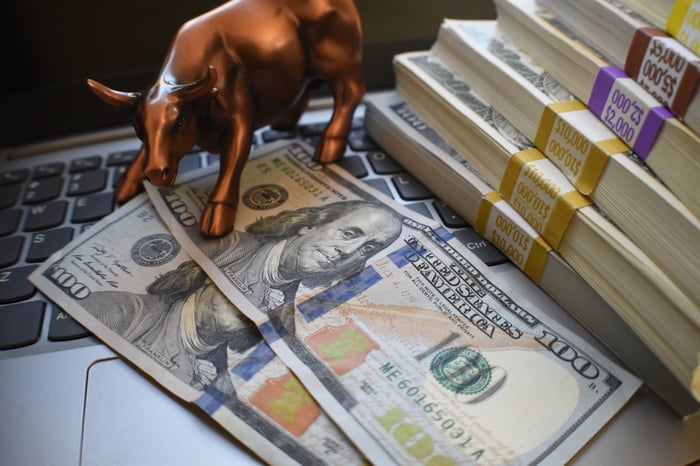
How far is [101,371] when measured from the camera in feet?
1.38

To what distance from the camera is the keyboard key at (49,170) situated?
605mm

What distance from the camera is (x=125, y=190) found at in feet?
1.84

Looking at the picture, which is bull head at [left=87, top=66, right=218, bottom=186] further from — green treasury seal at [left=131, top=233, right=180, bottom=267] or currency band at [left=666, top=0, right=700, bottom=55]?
currency band at [left=666, top=0, right=700, bottom=55]

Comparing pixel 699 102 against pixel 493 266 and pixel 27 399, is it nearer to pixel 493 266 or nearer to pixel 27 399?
pixel 493 266

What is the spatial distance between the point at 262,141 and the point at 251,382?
330mm

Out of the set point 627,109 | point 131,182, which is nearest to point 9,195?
point 131,182

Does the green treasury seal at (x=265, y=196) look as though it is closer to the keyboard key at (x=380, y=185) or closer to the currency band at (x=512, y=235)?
the keyboard key at (x=380, y=185)

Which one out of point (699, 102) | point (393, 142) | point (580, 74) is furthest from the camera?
point (393, 142)

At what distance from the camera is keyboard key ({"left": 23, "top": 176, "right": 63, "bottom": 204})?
575mm

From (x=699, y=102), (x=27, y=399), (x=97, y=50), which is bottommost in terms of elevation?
(x=27, y=399)

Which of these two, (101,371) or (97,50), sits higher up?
(97,50)

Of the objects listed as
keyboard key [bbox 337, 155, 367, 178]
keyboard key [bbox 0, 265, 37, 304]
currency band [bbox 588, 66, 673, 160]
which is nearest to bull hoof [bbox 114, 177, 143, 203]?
keyboard key [bbox 0, 265, 37, 304]

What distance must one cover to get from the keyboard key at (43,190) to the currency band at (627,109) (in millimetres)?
529

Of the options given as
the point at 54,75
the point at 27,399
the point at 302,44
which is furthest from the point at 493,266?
the point at 54,75
